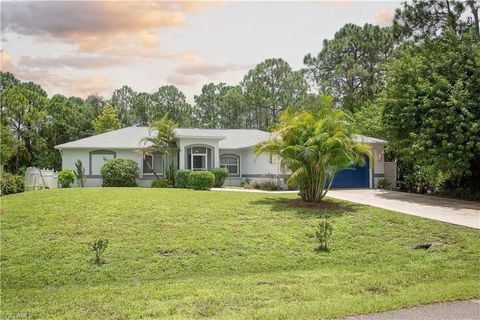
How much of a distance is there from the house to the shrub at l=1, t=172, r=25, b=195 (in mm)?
4422

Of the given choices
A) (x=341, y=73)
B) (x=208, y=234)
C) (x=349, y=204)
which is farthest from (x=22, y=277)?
(x=341, y=73)

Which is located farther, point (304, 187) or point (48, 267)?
point (304, 187)

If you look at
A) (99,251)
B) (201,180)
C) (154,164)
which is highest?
(154,164)

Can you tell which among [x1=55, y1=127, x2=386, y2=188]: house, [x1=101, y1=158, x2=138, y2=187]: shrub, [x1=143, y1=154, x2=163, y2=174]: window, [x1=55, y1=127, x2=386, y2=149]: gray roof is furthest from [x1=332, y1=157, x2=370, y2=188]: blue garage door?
[x1=101, y1=158, x2=138, y2=187]: shrub

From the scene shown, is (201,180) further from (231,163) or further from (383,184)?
(383,184)

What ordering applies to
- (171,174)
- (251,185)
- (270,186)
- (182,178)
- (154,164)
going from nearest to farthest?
(182,178) < (270,186) < (171,174) < (251,185) < (154,164)

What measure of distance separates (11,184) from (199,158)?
1093 cm

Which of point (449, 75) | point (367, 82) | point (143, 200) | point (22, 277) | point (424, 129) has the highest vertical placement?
point (367, 82)

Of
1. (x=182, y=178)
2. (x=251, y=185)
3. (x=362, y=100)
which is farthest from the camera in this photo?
(x=362, y=100)

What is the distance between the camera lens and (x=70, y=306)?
7008mm

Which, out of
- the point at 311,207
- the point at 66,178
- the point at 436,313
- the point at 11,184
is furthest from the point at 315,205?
the point at 66,178

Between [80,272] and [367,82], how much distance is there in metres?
37.6

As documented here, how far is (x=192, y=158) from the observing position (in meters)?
28.1

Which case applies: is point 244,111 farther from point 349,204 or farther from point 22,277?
point 22,277
